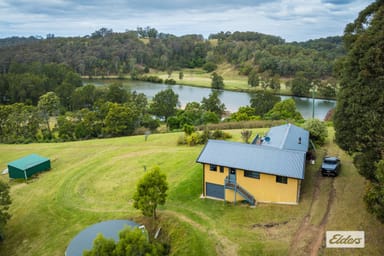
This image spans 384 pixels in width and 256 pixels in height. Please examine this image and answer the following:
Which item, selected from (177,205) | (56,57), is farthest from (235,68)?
(177,205)

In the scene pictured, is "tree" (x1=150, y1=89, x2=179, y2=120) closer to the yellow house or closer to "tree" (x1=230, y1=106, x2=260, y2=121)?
"tree" (x1=230, y1=106, x2=260, y2=121)

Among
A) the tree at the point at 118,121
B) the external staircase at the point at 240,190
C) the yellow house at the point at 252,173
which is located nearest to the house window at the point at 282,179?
the yellow house at the point at 252,173

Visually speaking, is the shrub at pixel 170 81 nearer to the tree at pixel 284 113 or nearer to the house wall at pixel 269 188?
the tree at pixel 284 113

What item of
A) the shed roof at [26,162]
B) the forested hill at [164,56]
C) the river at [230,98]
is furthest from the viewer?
the forested hill at [164,56]

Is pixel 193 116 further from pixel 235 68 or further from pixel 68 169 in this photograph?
pixel 235 68

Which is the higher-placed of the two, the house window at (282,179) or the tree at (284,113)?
the house window at (282,179)
